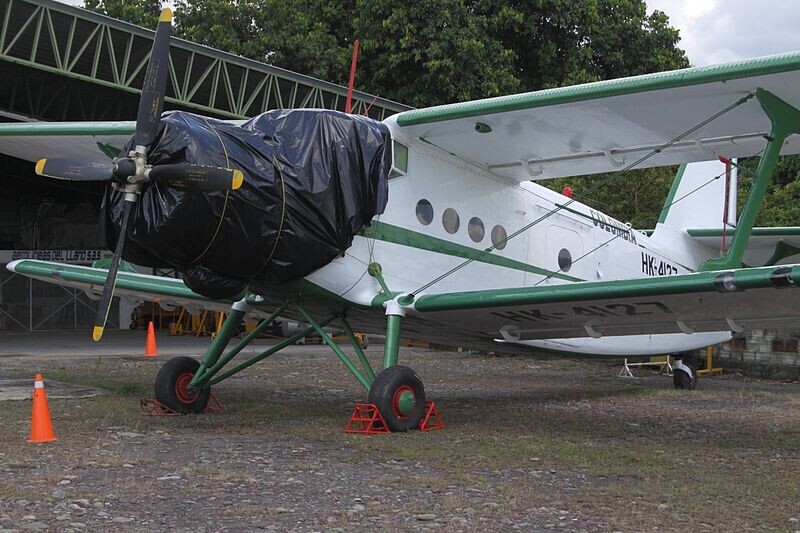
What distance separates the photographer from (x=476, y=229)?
385 inches

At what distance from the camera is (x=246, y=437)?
7.86 meters

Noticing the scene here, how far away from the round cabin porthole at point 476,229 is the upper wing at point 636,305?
105 centimetres

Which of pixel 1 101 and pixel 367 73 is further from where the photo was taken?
pixel 367 73

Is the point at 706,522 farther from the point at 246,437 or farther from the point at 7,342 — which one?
the point at 7,342

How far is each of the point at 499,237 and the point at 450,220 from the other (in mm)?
881

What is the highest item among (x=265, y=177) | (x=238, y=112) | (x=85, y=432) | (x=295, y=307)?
(x=238, y=112)

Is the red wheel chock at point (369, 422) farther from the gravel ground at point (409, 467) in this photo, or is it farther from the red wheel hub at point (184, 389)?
the red wheel hub at point (184, 389)

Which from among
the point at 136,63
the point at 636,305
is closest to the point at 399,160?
the point at 636,305

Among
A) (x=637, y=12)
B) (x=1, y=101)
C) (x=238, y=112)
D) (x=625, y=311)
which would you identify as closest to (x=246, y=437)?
(x=625, y=311)

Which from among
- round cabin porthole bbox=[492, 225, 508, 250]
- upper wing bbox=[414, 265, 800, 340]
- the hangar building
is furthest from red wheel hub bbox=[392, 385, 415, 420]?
the hangar building

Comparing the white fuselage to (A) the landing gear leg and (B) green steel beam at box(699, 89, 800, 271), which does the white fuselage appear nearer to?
(A) the landing gear leg

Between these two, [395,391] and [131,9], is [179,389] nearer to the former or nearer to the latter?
[395,391]

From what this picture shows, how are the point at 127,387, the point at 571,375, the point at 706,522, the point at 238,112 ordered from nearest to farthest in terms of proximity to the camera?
1. the point at 706,522
2. the point at 127,387
3. the point at 571,375
4. the point at 238,112

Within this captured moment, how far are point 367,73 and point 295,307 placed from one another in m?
21.7
